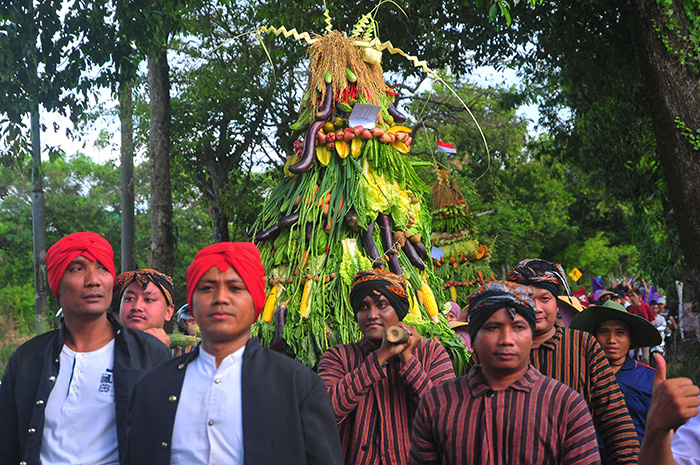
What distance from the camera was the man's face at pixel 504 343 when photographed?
2.36 meters

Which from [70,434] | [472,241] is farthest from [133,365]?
[472,241]

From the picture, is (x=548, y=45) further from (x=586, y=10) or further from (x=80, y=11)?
(x=80, y=11)

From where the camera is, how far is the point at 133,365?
2775mm

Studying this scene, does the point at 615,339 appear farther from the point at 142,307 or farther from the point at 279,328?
the point at 142,307

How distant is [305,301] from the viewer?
4438 millimetres

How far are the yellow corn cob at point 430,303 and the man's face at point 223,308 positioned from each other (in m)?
2.44

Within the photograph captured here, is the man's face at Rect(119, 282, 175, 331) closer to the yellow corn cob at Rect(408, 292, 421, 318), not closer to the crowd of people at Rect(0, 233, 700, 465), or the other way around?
the crowd of people at Rect(0, 233, 700, 465)

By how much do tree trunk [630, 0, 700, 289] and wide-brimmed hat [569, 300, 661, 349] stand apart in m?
3.57

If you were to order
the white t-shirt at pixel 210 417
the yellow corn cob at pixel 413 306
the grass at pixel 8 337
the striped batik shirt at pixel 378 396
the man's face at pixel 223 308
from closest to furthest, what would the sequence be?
the white t-shirt at pixel 210 417, the man's face at pixel 223 308, the striped batik shirt at pixel 378 396, the yellow corn cob at pixel 413 306, the grass at pixel 8 337

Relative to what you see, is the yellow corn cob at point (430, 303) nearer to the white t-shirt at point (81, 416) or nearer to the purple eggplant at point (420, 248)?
the purple eggplant at point (420, 248)

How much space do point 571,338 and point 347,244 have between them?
184 centimetres

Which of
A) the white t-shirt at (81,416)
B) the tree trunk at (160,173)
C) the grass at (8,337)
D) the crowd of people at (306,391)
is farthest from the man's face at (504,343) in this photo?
the grass at (8,337)

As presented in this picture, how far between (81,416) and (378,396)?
49.7 inches

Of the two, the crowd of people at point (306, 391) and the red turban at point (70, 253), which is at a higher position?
the red turban at point (70, 253)
